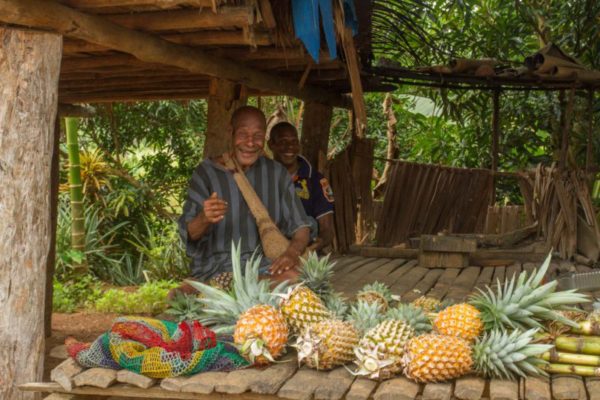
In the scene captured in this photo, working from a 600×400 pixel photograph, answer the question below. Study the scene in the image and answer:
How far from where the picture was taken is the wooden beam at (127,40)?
4.13m

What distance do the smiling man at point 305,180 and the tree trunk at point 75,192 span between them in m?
4.14

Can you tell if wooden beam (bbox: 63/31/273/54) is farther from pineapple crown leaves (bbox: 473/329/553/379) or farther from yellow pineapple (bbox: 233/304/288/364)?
pineapple crown leaves (bbox: 473/329/553/379)

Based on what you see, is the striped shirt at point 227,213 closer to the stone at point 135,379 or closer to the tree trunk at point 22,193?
the tree trunk at point 22,193

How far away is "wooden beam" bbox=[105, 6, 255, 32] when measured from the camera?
476 centimetres

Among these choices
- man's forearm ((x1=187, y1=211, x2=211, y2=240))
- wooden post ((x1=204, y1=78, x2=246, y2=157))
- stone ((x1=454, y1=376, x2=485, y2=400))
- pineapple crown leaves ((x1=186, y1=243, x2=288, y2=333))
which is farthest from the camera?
wooden post ((x1=204, y1=78, x2=246, y2=157))

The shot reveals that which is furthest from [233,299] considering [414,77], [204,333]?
[414,77]

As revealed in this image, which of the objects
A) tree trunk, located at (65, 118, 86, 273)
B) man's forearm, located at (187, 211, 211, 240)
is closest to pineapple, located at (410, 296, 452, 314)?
man's forearm, located at (187, 211, 211, 240)

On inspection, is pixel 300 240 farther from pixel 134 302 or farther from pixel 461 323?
pixel 134 302

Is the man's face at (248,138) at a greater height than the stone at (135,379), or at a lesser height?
greater

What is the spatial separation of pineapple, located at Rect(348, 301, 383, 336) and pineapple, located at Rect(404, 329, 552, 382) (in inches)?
13.7

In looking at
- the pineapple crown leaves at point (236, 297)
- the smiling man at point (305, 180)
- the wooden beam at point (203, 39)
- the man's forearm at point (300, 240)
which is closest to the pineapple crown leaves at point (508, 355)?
the pineapple crown leaves at point (236, 297)

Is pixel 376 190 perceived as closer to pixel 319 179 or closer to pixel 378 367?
pixel 319 179

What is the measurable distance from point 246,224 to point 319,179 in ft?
5.95

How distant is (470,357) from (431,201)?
567cm
